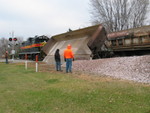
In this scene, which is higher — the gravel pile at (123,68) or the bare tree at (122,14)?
the bare tree at (122,14)

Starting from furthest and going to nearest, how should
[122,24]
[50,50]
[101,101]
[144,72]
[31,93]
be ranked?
[122,24]
[50,50]
[144,72]
[31,93]
[101,101]

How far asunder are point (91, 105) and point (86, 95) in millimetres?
860

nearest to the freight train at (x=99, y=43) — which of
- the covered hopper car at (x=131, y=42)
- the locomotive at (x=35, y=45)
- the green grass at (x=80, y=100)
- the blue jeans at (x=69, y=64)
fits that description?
the covered hopper car at (x=131, y=42)

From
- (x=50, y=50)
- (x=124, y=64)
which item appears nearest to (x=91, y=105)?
(x=124, y=64)

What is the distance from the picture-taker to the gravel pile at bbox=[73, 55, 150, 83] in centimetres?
945

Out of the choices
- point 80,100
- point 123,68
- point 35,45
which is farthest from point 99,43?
point 35,45

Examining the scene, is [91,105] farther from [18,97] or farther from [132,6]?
[132,6]

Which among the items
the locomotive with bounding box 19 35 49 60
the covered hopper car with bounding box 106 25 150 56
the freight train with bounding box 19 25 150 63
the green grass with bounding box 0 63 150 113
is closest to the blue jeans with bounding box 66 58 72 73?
the freight train with bounding box 19 25 150 63

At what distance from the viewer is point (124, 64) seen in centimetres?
1151

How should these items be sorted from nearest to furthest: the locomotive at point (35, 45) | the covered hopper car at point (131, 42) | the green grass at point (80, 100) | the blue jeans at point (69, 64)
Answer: the green grass at point (80, 100), the blue jeans at point (69, 64), the covered hopper car at point (131, 42), the locomotive at point (35, 45)

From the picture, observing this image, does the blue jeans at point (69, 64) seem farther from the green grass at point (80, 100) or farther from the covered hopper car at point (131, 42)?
the covered hopper car at point (131, 42)

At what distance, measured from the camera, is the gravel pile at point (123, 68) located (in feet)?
31.0

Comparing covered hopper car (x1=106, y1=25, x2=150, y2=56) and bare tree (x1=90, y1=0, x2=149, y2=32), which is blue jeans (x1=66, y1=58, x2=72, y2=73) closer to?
covered hopper car (x1=106, y1=25, x2=150, y2=56)

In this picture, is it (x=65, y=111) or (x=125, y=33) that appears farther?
(x=125, y=33)
